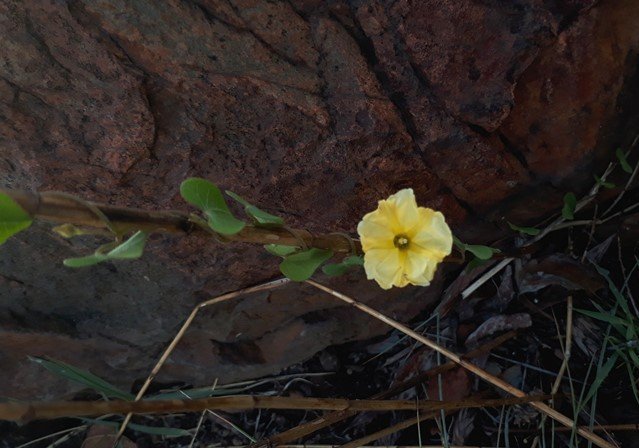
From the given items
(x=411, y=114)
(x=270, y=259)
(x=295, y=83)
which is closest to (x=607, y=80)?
(x=411, y=114)

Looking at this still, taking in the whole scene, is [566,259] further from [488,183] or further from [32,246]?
[32,246]

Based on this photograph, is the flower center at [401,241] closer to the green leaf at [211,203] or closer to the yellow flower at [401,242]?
the yellow flower at [401,242]

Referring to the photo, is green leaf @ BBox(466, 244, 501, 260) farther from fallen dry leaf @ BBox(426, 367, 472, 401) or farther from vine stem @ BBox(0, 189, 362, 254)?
fallen dry leaf @ BBox(426, 367, 472, 401)

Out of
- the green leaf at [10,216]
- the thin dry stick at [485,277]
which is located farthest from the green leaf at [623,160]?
the green leaf at [10,216]

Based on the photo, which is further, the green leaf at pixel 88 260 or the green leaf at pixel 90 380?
the green leaf at pixel 90 380

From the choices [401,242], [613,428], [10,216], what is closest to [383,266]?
[401,242]
